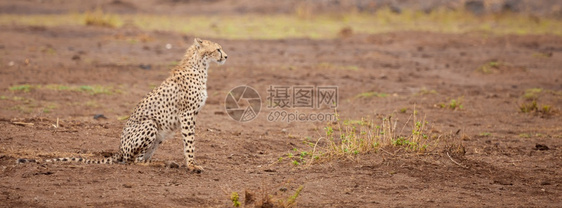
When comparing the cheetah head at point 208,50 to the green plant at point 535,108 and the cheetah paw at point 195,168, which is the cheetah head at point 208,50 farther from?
the green plant at point 535,108

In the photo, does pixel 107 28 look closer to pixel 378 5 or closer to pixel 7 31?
pixel 7 31

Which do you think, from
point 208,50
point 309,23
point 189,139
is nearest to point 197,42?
point 208,50

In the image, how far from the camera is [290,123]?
10750mm

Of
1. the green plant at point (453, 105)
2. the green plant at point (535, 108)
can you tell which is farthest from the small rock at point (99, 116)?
the green plant at point (535, 108)

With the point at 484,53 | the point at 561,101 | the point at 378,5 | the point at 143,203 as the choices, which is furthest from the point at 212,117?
the point at 378,5

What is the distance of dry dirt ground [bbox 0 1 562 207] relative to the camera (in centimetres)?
661

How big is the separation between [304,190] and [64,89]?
7.21m

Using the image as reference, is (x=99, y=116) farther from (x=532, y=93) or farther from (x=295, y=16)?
(x=295, y=16)

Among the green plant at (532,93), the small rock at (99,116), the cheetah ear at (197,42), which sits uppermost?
the cheetah ear at (197,42)

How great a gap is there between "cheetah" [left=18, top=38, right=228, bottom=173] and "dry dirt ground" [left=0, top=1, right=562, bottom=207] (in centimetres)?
27

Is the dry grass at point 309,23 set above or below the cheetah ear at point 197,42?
above

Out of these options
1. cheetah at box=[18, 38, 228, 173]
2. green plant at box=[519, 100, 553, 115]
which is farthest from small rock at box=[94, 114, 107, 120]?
green plant at box=[519, 100, 553, 115]

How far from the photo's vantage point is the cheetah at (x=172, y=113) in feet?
23.7

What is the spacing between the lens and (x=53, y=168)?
6.91 m
